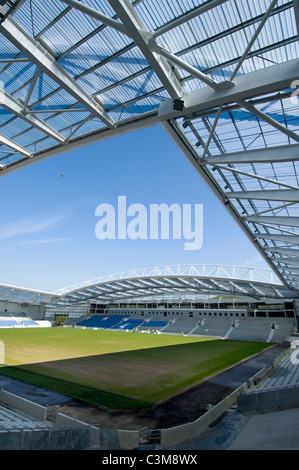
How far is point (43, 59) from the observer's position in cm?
912

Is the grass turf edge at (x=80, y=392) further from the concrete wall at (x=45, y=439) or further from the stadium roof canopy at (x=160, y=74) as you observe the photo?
the stadium roof canopy at (x=160, y=74)

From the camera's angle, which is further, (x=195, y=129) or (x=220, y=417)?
(x=195, y=129)

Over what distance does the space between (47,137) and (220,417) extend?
52.0ft

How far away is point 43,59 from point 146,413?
49.5 ft

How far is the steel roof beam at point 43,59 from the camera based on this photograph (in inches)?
330

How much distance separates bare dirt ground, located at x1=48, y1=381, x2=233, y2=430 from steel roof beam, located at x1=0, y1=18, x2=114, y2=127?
12717mm

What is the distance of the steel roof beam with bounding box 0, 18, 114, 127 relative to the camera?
8383mm

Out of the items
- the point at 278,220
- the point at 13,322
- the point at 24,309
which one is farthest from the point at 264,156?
the point at 24,309

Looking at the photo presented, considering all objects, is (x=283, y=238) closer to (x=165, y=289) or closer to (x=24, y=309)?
(x=165, y=289)

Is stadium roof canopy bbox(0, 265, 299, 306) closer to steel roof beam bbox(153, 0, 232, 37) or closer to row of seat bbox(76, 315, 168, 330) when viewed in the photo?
row of seat bbox(76, 315, 168, 330)

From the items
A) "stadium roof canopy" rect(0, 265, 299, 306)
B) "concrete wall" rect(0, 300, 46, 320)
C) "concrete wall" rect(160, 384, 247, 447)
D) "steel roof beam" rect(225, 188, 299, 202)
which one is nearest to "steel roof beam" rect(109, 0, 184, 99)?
"steel roof beam" rect(225, 188, 299, 202)

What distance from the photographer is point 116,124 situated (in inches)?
467
